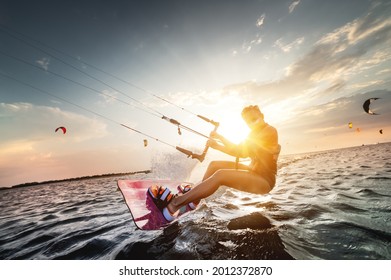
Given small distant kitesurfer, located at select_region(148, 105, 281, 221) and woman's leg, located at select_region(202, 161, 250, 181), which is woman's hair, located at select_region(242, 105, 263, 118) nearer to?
small distant kitesurfer, located at select_region(148, 105, 281, 221)

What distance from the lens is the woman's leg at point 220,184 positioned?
190 inches

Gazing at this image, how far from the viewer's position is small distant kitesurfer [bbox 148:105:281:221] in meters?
4.87

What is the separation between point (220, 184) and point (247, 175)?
66cm

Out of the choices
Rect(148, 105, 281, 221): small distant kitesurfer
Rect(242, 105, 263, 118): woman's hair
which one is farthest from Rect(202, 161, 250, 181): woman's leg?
Rect(242, 105, 263, 118): woman's hair

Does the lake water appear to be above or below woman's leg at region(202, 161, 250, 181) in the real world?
below

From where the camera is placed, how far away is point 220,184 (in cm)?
496

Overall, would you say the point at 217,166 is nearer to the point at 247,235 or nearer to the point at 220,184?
the point at 220,184

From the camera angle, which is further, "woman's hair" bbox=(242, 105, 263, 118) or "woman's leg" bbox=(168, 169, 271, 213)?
"woman's hair" bbox=(242, 105, 263, 118)

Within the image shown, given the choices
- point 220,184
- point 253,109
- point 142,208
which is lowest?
point 142,208

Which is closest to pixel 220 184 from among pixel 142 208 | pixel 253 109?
pixel 253 109

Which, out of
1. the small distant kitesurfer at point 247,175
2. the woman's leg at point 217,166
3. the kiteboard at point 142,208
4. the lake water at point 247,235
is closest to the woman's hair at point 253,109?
the small distant kitesurfer at point 247,175

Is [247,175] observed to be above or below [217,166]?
below

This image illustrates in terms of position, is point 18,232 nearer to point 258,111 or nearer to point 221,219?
point 221,219
